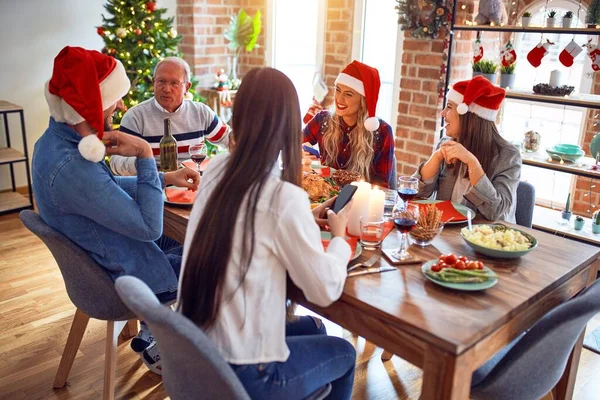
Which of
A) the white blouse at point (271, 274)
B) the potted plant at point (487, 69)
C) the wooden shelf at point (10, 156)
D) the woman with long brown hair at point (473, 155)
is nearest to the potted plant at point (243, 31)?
the wooden shelf at point (10, 156)

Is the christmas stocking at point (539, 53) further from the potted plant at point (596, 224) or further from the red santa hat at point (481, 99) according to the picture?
the red santa hat at point (481, 99)

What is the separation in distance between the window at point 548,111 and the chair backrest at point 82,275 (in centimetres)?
277

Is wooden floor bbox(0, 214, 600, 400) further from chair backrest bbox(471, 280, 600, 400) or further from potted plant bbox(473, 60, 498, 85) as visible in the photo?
potted plant bbox(473, 60, 498, 85)

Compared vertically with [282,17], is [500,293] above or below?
below

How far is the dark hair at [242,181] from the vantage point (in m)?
1.29

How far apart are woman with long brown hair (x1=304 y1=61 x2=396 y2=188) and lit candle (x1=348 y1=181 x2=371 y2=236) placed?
0.79m

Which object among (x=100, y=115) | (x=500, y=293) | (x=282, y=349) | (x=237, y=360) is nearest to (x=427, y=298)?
(x=500, y=293)

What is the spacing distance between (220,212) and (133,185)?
926 mm

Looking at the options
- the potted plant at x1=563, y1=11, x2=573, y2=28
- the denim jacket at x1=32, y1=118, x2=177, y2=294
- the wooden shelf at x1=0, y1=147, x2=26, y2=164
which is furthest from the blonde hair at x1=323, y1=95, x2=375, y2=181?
the wooden shelf at x1=0, y1=147, x2=26, y2=164

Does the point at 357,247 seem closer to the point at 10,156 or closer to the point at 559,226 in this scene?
A: the point at 559,226

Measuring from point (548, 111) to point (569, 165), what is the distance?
93cm

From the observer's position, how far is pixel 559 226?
3312mm

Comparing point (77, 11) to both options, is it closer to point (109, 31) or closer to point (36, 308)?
point (109, 31)

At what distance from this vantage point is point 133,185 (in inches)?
82.8
